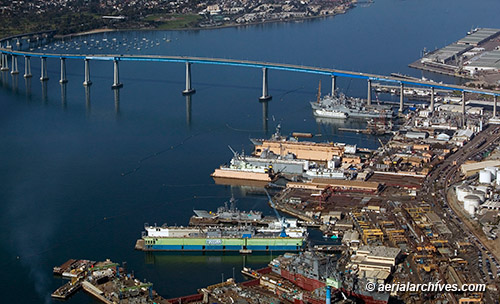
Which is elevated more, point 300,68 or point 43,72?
point 300,68

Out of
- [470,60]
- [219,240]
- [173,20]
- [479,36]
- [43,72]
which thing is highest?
[173,20]

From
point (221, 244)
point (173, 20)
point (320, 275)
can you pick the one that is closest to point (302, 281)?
point (320, 275)

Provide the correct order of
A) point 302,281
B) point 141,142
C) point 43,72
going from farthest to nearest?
point 43,72
point 141,142
point 302,281

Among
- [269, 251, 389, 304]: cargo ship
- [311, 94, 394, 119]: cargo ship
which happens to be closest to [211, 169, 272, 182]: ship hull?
[269, 251, 389, 304]: cargo ship

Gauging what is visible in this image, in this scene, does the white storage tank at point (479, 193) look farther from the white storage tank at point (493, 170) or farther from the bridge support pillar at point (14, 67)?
the bridge support pillar at point (14, 67)

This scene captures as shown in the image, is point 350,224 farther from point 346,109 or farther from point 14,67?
point 14,67

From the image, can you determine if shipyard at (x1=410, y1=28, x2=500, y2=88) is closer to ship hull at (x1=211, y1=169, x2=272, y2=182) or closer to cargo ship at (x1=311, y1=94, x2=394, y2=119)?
cargo ship at (x1=311, y1=94, x2=394, y2=119)

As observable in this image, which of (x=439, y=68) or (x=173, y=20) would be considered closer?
(x=439, y=68)
